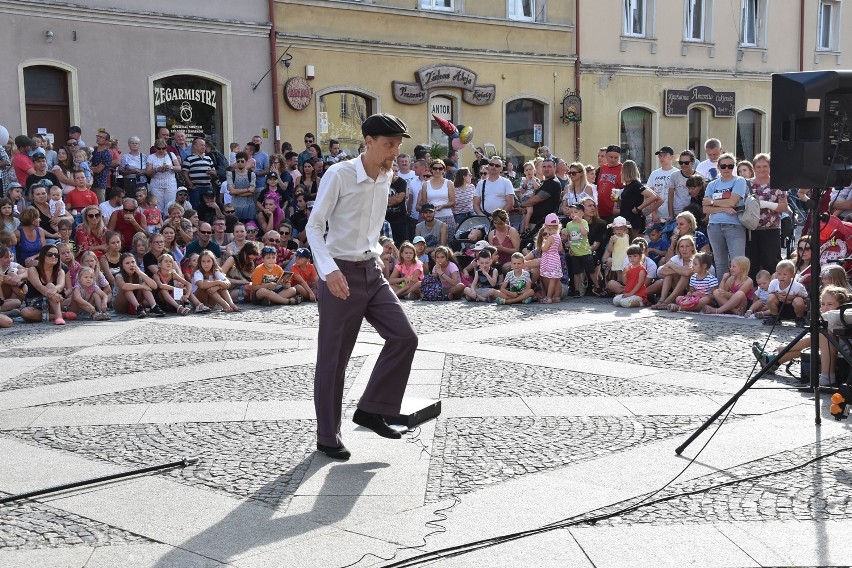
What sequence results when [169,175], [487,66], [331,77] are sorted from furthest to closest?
[487,66] < [331,77] < [169,175]

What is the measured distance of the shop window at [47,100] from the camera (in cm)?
1823

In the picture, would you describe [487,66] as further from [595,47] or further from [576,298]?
[576,298]

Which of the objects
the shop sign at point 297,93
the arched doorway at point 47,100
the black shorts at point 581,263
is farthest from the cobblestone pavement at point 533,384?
the shop sign at point 297,93

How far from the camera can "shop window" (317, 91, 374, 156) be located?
21891mm

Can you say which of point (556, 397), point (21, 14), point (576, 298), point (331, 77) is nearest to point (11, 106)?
point (21, 14)

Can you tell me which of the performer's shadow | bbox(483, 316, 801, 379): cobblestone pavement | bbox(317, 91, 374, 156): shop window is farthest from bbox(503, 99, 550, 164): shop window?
the performer's shadow

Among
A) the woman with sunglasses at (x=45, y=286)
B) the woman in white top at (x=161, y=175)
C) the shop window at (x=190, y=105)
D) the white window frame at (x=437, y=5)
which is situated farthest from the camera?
the white window frame at (x=437, y=5)

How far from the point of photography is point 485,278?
48.0ft

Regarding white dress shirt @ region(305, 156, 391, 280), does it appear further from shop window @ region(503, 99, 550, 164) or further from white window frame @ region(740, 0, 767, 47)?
white window frame @ region(740, 0, 767, 47)

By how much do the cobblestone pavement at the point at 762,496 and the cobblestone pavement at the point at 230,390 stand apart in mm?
3187

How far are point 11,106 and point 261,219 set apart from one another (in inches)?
196

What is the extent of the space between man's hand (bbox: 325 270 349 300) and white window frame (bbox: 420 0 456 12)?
61.2 feet

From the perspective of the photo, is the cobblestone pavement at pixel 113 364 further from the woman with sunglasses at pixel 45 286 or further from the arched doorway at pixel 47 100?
the arched doorway at pixel 47 100

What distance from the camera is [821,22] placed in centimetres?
3225
